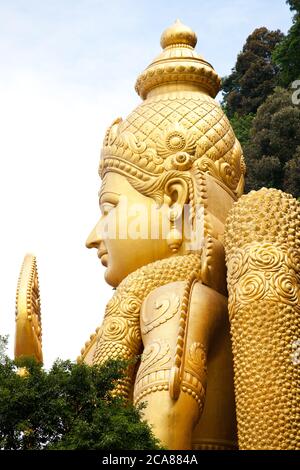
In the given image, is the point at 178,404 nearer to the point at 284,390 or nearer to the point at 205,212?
the point at 284,390

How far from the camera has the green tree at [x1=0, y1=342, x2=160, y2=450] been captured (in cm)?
641

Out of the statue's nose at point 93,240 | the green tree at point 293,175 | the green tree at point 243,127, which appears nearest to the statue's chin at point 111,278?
the statue's nose at point 93,240

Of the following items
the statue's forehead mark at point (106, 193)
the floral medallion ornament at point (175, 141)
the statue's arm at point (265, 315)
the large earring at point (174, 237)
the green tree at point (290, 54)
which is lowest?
the statue's arm at point (265, 315)

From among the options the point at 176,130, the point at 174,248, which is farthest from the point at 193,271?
the point at 176,130

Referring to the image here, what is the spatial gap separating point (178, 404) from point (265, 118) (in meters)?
11.0

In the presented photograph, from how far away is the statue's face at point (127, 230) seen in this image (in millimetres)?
9047

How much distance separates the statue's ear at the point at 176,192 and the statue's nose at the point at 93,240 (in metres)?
0.80

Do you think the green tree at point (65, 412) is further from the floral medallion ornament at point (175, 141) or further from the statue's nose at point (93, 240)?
the floral medallion ornament at point (175, 141)

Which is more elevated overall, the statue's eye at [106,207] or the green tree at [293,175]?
the green tree at [293,175]

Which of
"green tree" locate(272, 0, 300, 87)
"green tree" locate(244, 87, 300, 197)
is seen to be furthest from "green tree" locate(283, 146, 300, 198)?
"green tree" locate(272, 0, 300, 87)

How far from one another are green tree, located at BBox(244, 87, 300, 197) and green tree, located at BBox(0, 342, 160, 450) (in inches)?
426

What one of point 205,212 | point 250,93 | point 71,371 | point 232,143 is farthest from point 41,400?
point 250,93

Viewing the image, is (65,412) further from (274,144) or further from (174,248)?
(274,144)

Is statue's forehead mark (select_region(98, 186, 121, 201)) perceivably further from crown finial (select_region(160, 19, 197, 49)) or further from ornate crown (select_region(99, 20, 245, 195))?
crown finial (select_region(160, 19, 197, 49))
